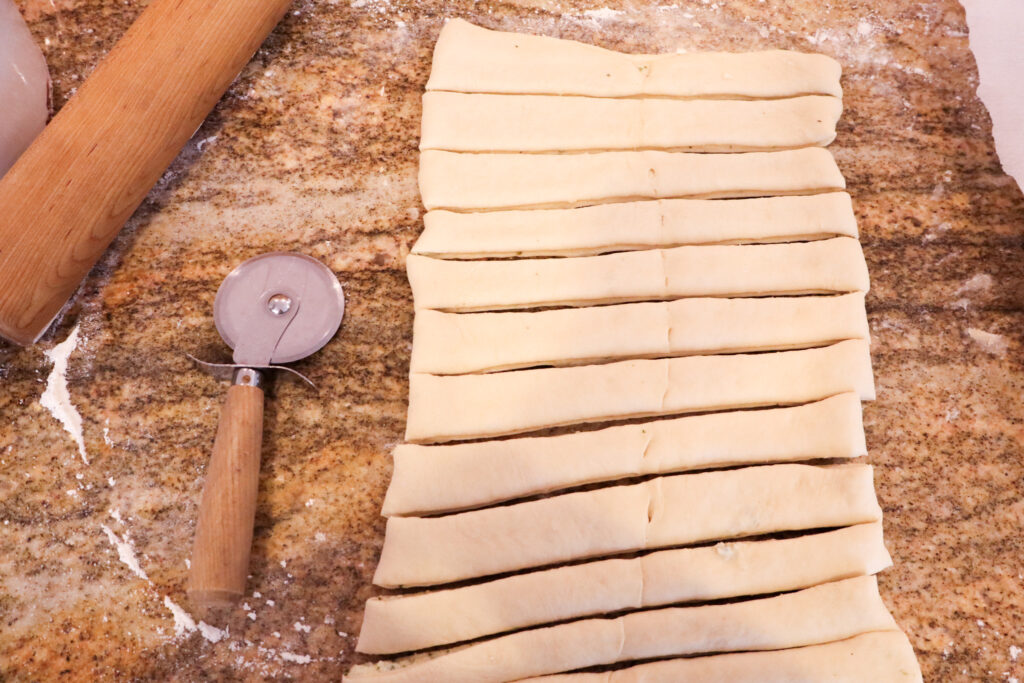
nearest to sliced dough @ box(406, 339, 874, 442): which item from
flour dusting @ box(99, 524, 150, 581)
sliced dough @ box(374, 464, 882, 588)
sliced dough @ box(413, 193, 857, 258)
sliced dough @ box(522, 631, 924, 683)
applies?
sliced dough @ box(374, 464, 882, 588)

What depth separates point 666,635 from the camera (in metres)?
1.38

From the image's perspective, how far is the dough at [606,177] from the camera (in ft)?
5.44

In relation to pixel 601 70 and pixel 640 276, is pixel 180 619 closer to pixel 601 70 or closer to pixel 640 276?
pixel 640 276

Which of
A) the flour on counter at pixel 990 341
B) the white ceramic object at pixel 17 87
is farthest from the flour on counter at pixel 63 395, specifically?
the flour on counter at pixel 990 341

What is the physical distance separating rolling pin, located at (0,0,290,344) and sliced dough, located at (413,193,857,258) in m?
0.63

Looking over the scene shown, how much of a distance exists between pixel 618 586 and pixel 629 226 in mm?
789

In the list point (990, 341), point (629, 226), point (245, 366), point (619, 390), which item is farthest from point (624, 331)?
point (990, 341)

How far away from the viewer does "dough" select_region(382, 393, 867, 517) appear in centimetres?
146

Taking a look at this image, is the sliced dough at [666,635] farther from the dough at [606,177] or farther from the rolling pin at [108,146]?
the rolling pin at [108,146]

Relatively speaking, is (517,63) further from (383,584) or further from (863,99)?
(383,584)

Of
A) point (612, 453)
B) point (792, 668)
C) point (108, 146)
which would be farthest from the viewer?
point (108, 146)

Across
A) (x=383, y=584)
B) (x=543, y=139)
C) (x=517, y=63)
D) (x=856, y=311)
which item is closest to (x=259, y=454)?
(x=383, y=584)

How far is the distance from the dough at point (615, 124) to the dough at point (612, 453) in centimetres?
67

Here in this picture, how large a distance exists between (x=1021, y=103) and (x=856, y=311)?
0.84 m
